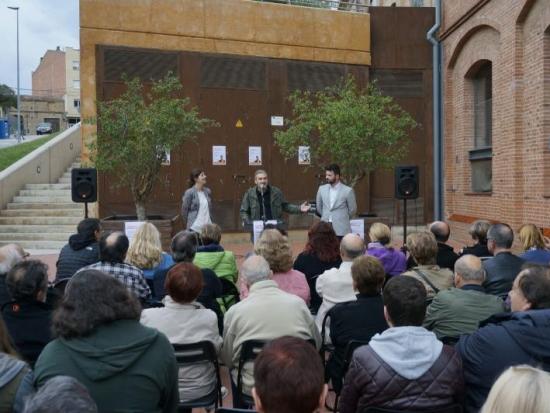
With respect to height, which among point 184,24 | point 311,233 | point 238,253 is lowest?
point 238,253

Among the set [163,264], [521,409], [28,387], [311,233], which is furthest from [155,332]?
[311,233]

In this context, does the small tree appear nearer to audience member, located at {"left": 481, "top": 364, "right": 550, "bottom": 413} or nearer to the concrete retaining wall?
the concrete retaining wall

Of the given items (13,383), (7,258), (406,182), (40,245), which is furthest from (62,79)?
(13,383)

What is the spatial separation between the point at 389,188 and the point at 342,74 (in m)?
2.97

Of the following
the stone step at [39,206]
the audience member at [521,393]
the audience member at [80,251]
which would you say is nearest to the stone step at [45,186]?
the stone step at [39,206]

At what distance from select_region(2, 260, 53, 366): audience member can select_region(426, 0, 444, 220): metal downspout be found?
12.2m

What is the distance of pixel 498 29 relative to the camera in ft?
37.2

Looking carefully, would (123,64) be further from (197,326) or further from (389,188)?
(197,326)

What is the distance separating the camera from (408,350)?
2.83m

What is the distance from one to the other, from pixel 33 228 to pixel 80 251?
8239mm

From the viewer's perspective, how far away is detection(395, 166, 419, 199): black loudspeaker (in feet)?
32.1

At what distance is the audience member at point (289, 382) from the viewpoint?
179 centimetres

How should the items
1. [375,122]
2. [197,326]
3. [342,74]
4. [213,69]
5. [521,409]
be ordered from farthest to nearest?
[342,74], [213,69], [375,122], [197,326], [521,409]

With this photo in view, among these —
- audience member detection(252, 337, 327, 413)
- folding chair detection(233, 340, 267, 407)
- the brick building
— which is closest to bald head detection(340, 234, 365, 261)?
folding chair detection(233, 340, 267, 407)
